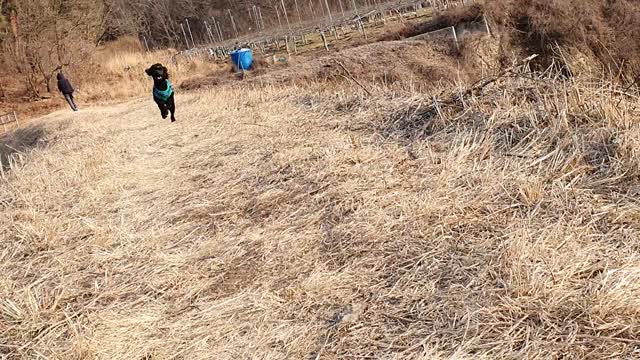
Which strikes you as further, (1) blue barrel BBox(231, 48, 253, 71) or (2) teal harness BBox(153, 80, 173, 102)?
(1) blue barrel BBox(231, 48, 253, 71)

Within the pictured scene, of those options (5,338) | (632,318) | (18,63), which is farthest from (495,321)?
(18,63)

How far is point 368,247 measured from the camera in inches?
97.0

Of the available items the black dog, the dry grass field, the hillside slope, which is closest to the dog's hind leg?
the black dog

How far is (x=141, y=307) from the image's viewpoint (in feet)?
7.77

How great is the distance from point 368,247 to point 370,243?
39mm

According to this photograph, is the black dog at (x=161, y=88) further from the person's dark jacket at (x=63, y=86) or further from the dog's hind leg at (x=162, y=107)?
the person's dark jacket at (x=63, y=86)

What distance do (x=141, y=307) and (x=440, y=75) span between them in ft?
47.5

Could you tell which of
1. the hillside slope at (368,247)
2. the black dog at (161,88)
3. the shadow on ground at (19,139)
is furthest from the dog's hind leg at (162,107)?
the shadow on ground at (19,139)

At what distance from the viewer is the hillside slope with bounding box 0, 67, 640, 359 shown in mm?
1837

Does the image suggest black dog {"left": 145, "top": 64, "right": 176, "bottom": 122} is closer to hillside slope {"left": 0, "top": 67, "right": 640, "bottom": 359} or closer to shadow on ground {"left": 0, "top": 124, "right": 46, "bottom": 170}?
hillside slope {"left": 0, "top": 67, "right": 640, "bottom": 359}

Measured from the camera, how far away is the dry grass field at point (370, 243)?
1838mm

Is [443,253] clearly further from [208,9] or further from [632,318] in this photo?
[208,9]

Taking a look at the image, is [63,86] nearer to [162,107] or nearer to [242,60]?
[242,60]

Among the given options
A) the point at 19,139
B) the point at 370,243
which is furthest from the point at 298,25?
the point at 370,243
